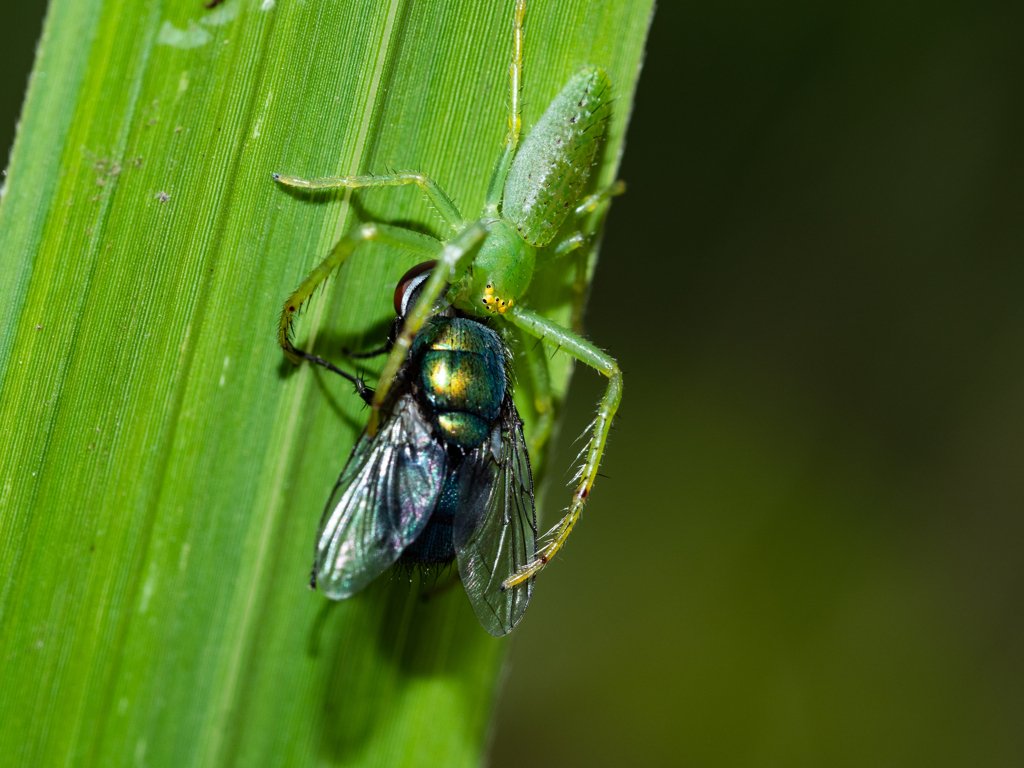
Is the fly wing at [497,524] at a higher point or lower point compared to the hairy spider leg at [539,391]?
lower

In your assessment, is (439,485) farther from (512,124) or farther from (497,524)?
(512,124)

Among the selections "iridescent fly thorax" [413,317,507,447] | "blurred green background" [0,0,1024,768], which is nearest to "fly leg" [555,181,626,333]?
"iridescent fly thorax" [413,317,507,447]

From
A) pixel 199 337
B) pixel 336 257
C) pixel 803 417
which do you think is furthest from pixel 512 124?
pixel 803 417

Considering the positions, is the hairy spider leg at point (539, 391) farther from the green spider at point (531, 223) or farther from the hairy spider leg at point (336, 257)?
the hairy spider leg at point (336, 257)

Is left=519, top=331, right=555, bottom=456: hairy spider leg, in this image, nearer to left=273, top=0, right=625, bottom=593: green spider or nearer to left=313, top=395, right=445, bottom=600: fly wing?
left=273, top=0, right=625, bottom=593: green spider

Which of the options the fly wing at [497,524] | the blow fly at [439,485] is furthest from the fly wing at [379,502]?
the fly wing at [497,524]

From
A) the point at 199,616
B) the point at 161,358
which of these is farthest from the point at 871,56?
the point at 199,616
